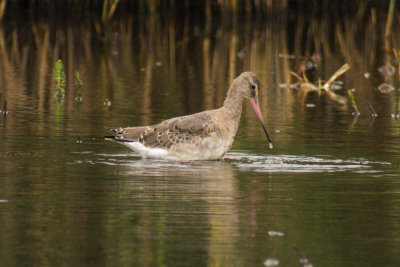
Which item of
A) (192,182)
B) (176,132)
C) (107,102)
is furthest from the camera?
(107,102)

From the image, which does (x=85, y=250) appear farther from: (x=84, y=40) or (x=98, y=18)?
(x=98, y=18)

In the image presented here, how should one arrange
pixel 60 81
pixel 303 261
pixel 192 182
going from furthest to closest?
pixel 60 81 → pixel 192 182 → pixel 303 261

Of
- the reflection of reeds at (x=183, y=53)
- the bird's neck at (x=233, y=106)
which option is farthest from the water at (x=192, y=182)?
the bird's neck at (x=233, y=106)

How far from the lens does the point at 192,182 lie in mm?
10102

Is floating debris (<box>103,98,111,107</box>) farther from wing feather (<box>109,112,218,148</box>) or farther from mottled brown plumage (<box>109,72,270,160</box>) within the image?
→ wing feather (<box>109,112,218,148</box>)

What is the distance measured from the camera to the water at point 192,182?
7.27 meters

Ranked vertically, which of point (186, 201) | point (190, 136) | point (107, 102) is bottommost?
point (186, 201)

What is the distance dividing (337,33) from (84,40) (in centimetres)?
856

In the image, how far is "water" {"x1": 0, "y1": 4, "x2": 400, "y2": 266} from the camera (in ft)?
23.9

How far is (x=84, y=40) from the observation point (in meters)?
30.6

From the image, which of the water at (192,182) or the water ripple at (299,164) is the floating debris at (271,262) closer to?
the water at (192,182)

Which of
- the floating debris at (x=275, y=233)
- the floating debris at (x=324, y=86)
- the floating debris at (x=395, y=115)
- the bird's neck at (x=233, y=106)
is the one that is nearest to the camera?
the floating debris at (x=275, y=233)

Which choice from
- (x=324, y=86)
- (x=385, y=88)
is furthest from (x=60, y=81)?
(x=385, y=88)

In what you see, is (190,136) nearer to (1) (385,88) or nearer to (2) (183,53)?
(1) (385,88)
